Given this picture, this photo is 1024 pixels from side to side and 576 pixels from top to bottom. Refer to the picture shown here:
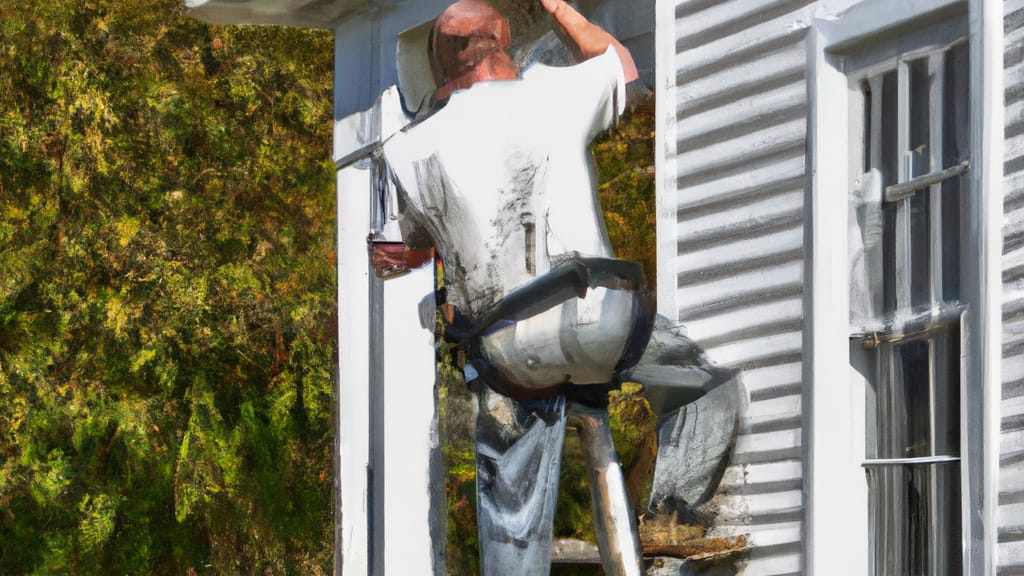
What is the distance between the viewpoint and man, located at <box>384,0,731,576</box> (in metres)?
6.22

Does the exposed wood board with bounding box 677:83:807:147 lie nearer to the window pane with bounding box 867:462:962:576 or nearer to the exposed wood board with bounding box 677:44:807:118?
the exposed wood board with bounding box 677:44:807:118

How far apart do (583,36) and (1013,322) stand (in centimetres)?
265

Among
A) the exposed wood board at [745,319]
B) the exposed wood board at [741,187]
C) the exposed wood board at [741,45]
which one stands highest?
the exposed wood board at [741,45]

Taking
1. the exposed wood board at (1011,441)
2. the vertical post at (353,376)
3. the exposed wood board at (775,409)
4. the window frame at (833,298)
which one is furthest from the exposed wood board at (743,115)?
the vertical post at (353,376)

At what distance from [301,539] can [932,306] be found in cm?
732

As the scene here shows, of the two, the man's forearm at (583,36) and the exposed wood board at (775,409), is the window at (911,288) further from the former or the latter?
the man's forearm at (583,36)

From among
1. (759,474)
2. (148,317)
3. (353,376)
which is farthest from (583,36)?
(148,317)

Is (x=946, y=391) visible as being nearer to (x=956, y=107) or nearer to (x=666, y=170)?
(x=956, y=107)

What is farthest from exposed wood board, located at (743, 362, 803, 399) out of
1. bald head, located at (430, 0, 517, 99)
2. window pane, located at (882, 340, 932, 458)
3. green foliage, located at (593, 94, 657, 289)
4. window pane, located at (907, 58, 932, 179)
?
bald head, located at (430, 0, 517, 99)

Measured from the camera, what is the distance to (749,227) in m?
5.69

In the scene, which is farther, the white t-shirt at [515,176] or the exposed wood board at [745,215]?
the white t-shirt at [515,176]

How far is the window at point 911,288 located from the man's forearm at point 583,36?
1187 millimetres

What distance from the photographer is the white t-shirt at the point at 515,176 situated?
257 inches

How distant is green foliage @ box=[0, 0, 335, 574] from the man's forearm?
531 centimetres
